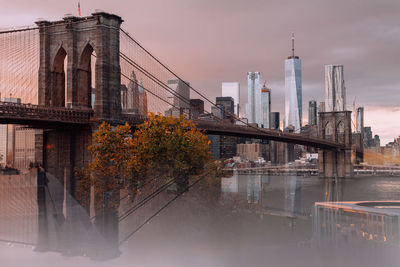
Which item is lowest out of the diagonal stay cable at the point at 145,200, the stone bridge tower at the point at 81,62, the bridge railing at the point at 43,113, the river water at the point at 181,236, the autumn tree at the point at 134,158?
the river water at the point at 181,236

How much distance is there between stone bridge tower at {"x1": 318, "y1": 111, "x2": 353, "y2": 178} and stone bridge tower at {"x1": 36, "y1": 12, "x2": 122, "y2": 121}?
9280 cm

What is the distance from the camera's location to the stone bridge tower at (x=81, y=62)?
37.7 metres

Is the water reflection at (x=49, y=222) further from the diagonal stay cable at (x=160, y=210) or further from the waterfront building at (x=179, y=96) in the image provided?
the waterfront building at (x=179, y=96)

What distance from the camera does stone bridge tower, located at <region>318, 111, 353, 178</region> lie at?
390ft

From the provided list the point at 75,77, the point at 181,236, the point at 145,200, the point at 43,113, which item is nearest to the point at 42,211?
the point at 43,113

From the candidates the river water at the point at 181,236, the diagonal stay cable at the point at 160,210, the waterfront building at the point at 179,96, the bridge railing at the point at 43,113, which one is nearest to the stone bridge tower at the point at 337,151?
the waterfront building at the point at 179,96

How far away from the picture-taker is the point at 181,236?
2742 cm

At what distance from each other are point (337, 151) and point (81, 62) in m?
98.0

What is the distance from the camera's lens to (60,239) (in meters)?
25.3

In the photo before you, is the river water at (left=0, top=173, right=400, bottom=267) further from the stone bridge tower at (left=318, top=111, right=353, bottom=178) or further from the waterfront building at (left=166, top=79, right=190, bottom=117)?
the stone bridge tower at (left=318, top=111, right=353, bottom=178)

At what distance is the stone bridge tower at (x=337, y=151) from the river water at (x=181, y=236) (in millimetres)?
76938

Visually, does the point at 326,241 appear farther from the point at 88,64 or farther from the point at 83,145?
the point at 88,64

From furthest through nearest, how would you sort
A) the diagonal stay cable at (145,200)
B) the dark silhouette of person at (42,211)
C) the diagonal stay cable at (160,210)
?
the diagonal stay cable at (145,200) → the diagonal stay cable at (160,210) → the dark silhouette of person at (42,211)

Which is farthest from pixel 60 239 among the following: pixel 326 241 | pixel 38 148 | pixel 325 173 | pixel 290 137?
pixel 325 173
